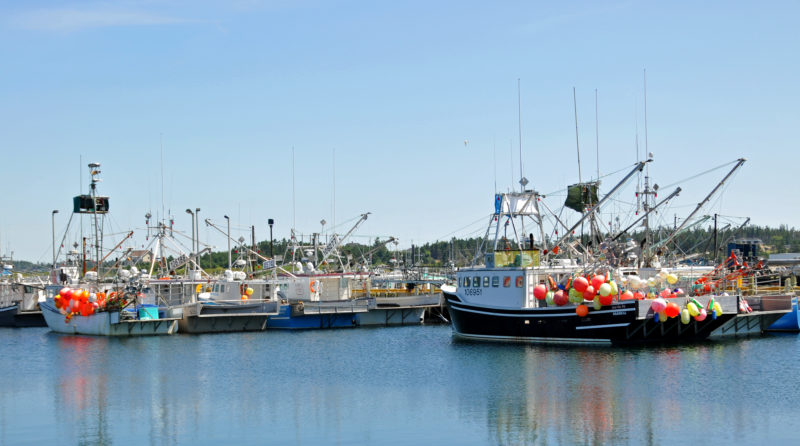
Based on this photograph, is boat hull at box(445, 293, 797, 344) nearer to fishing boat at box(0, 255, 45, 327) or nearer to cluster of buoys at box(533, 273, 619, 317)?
cluster of buoys at box(533, 273, 619, 317)

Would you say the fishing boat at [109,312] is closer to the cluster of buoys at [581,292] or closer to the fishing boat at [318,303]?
the fishing boat at [318,303]

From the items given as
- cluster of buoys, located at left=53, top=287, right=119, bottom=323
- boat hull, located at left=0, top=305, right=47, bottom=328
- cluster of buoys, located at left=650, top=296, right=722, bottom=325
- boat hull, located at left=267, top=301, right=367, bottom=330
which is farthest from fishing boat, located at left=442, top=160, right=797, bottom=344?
boat hull, located at left=0, top=305, right=47, bottom=328

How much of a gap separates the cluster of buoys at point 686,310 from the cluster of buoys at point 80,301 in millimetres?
31466

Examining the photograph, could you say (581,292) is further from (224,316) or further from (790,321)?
(224,316)

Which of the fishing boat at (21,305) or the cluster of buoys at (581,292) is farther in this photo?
the fishing boat at (21,305)

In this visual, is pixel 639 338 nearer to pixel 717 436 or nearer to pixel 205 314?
pixel 717 436

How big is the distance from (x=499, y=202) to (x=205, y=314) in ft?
67.4

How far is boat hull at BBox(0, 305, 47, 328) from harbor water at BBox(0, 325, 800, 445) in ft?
65.6

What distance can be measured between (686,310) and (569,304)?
17.9ft

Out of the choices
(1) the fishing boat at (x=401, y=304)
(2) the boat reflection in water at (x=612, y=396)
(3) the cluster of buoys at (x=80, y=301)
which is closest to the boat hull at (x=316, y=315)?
(1) the fishing boat at (x=401, y=304)

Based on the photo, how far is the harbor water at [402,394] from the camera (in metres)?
26.7

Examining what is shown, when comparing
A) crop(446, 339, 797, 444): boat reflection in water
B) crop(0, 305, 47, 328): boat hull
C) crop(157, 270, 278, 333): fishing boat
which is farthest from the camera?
crop(0, 305, 47, 328): boat hull

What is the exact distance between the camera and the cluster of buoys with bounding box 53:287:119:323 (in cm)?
5531

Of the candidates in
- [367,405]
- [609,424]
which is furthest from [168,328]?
[609,424]
